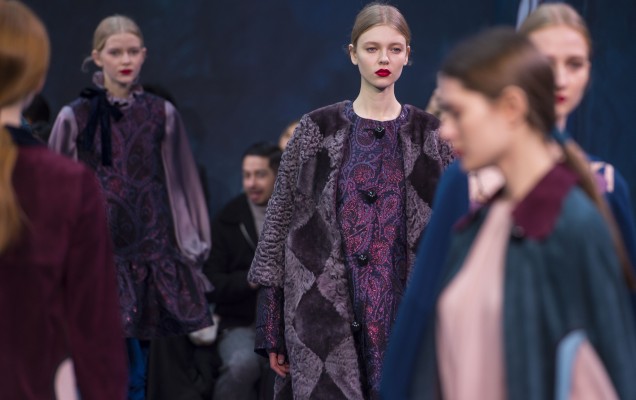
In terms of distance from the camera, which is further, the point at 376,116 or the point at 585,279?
the point at 376,116

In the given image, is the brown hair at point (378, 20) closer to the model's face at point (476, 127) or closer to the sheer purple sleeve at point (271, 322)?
the sheer purple sleeve at point (271, 322)

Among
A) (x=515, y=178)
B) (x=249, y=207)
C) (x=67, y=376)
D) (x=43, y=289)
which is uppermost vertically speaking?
(x=515, y=178)

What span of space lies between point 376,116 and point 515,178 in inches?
79.0

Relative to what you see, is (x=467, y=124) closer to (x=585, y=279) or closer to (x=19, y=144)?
(x=585, y=279)

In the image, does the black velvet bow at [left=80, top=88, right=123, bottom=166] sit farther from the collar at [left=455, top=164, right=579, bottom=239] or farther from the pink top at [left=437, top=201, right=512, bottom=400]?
the collar at [left=455, top=164, right=579, bottom=239]

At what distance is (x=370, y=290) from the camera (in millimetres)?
4227

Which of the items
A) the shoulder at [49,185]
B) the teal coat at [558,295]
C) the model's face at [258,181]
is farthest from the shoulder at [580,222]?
the model's face at [258,181]

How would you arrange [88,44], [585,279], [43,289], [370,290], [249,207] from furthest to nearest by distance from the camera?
1. [88,44]
2. [249,207]
3. [370,290]
4. [43,289]
5. [585,279]

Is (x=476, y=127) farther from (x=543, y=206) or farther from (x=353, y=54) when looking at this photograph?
(x=353, y=54)

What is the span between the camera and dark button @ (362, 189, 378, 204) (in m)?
4.27

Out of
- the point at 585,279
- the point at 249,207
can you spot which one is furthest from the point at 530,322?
the point at 249,207

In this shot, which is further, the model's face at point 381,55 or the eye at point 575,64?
the model's face at point 381,55

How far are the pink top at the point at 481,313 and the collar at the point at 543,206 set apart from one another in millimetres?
48

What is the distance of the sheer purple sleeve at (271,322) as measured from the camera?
4.41m
